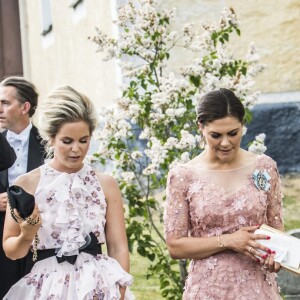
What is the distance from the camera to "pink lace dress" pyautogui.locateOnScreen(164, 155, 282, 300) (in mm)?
4762

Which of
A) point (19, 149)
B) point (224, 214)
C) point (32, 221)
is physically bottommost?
point (224, 214)

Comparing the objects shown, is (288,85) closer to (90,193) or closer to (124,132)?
(124,132)

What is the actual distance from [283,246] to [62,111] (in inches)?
47.3

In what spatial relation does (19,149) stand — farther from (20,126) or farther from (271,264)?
(271,264)

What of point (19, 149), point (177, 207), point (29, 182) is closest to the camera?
point (29, 182)

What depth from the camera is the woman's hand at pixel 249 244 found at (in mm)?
4609

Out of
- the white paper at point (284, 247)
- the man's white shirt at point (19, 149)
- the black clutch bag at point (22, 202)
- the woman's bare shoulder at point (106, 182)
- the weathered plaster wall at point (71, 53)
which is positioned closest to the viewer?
the black clutch bag at point (22, 202)

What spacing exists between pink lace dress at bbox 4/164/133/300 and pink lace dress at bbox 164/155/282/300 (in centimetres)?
41

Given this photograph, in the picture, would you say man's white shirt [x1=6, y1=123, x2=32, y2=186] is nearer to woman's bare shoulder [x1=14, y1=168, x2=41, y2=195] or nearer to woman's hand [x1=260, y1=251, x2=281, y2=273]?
woman's bare shoulder [x1=14, y1=168, x2=41, y2=195]

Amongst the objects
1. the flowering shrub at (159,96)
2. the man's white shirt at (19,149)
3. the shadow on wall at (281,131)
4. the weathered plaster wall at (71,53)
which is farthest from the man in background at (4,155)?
the weathered plaster wall at (71,53)

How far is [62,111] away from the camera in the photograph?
4500 mm

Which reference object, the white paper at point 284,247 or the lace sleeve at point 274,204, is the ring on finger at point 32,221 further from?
the lace sleeve at point 274,204

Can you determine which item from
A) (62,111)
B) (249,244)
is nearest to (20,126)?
(62,111)

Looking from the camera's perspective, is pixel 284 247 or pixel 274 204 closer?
pixel 284 247
